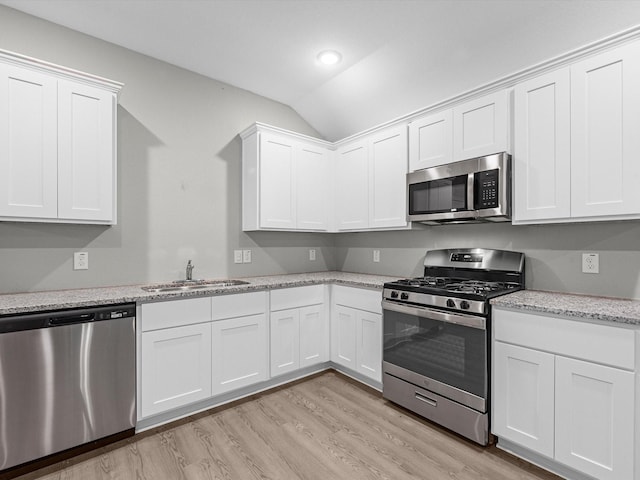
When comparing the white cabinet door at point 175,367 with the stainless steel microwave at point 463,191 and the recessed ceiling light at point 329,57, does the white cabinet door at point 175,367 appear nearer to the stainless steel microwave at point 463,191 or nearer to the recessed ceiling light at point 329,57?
the stainless steel microwave at point 463,191

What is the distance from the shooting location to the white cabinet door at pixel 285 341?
2854mm

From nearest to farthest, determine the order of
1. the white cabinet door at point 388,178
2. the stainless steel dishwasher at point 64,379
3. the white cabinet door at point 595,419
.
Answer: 1. the white cabinet door at point 595,419
2. the stainless steel dishwasher at point 64,379
3. the white cabinet door at point 388,178

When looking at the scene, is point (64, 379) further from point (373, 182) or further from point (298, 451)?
point (373, 182)

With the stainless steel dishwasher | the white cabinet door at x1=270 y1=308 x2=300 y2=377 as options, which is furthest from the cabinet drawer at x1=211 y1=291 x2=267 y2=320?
the stainless steel dishwasher

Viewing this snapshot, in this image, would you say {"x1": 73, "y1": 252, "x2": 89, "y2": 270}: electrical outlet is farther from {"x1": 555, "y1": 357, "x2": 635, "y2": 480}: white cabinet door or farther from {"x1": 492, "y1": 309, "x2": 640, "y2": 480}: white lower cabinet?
{"x1": 555, "y1": 357, "x2": 635, "y2": 480}: white cabinet door

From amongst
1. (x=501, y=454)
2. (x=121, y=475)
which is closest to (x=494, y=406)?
(x=501, y=454)

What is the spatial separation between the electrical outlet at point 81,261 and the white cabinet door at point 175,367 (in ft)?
2.57

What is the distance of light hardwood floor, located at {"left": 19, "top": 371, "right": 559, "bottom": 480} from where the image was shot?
1.86m

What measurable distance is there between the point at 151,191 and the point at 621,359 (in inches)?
127

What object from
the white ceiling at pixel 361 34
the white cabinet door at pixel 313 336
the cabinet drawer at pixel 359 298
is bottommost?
the white cabinet door at pixel 313 336

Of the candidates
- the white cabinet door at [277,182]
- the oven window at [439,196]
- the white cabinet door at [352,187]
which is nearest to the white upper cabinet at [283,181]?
the white cabinet door at [277,182]

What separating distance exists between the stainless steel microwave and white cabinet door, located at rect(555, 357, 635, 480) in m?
1.04

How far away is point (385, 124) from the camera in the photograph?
309 cm

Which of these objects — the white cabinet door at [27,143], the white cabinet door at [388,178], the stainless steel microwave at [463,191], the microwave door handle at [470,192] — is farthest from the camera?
the white cabinet door at [388,178]
